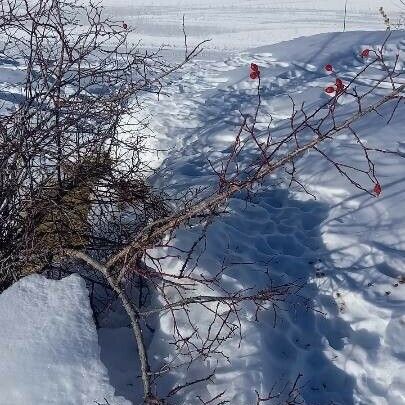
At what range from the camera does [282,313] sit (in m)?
3.42

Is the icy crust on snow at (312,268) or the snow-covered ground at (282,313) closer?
the snow-covered ground at (282,313)

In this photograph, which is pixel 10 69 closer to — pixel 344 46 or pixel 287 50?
pixel 287 50

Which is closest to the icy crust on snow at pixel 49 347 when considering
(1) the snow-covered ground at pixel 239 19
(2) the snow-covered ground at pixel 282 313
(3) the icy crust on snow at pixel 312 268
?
(2) the snow-covered ground at pixel 282 313

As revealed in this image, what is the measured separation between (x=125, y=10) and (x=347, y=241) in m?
14.8

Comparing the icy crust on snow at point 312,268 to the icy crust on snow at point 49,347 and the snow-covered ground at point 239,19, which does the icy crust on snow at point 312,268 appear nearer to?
the icy crust on snow at point 49,347

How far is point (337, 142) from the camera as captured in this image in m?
5.25

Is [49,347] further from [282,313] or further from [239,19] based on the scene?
[239,19]

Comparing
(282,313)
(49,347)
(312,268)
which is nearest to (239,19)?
(312,268)

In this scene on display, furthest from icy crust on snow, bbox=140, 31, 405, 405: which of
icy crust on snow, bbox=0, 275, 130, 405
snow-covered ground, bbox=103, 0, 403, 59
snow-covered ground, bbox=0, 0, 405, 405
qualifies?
snow-covered ground, bbox=103, 0, 403, 59

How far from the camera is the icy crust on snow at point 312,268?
3.00 meters

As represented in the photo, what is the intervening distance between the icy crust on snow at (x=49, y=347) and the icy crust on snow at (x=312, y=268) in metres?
0.43

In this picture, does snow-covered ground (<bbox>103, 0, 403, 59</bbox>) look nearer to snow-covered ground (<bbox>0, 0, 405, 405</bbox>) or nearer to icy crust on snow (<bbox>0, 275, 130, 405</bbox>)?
snow-covered ground (<bbox>0, 0, 405, 405</bbox>)

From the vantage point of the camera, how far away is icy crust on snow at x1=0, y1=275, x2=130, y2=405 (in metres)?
2.56

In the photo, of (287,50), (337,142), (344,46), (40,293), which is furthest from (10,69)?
(40,293)
